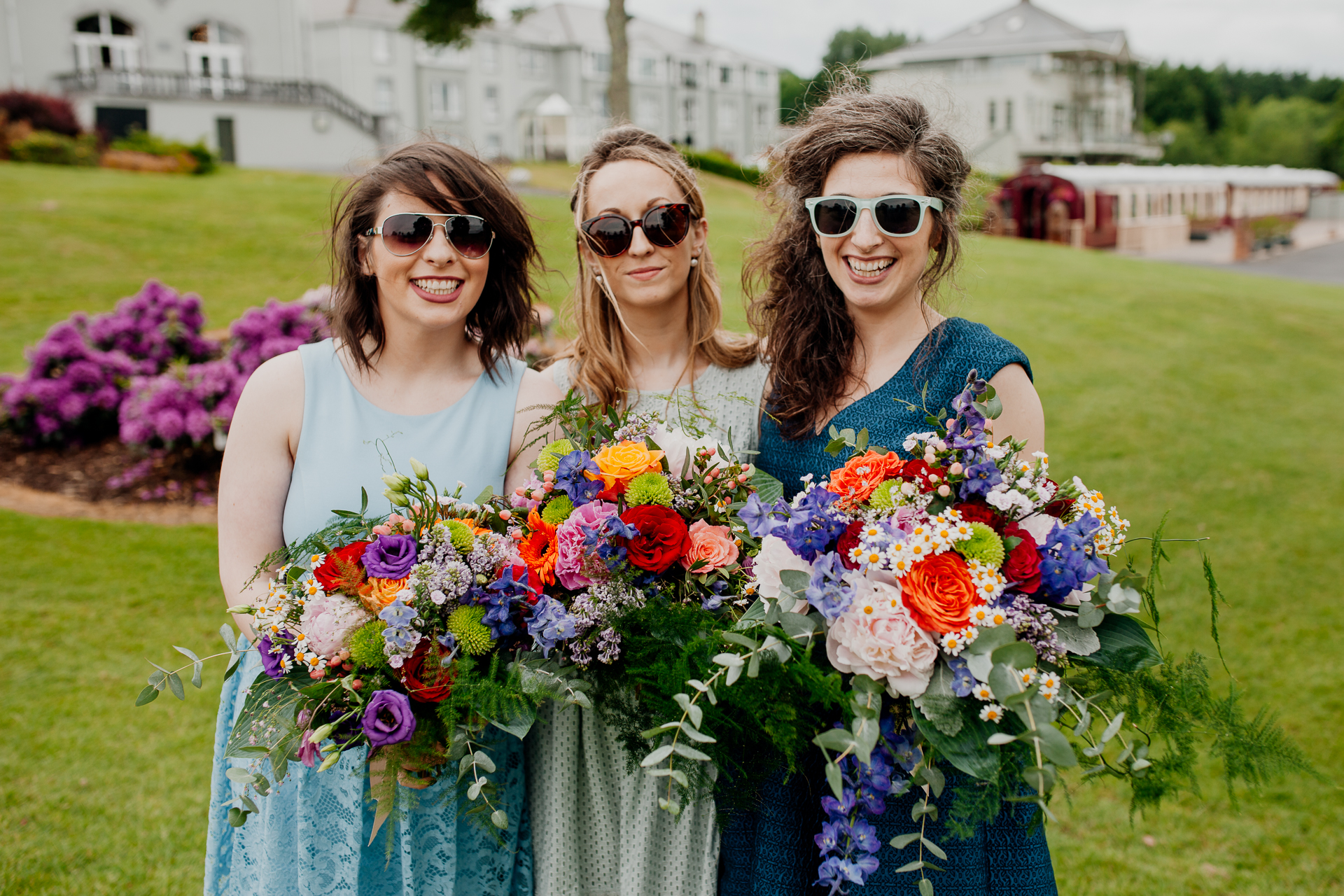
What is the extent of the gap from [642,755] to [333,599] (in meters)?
0.73

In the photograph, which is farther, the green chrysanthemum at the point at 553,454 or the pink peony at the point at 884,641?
the green chrysanthemum at the point at 553,454

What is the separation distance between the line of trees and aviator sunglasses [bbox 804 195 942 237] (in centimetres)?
6507

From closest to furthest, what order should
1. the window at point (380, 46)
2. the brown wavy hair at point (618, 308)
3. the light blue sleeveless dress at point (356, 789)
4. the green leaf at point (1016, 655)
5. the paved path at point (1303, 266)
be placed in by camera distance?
the green leaf at point (1016, 655)
the light blue sleeveless dress at point (356, 789)
the brown wavy hair at point (618, 308)
the paved path at point (1303, 266)
the window at point (380, 46)

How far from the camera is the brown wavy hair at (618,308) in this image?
108 inches

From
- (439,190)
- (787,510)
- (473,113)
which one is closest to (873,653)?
(787,510)

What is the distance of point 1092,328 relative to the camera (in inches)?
492

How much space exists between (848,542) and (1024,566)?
316 mm

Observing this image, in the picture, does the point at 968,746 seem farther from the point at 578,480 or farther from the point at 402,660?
the point at 402,660

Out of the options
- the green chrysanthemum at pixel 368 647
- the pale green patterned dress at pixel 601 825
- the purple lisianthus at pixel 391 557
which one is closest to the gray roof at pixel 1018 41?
the pale green patterned dress at pixel 601 825

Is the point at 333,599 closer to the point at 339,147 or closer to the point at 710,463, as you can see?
the point at 710,463

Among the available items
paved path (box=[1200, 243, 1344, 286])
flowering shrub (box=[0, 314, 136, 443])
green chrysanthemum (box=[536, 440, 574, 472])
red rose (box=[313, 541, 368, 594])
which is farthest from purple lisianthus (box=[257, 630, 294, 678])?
paved path (box=[1200, 243, 1344, 286])

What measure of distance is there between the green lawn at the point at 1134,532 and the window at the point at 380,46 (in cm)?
3063

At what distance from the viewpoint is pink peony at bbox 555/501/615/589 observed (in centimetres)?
195

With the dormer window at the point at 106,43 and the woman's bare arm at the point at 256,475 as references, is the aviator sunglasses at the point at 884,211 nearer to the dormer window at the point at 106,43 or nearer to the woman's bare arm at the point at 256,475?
the woman's bare arm at the point at 256,475
